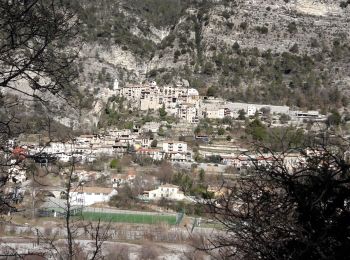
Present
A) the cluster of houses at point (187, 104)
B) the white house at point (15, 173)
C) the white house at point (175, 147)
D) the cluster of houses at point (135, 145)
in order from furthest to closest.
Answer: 1. the cluster of houses at point (187, 104)
2. the white house at point (175, 147)
3. the cluster of houses at point (135, 145)
4. the white house at point (15, 173)

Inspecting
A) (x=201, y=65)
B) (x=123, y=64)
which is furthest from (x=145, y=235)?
(x=123, y=64)

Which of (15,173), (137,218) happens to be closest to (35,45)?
(15,173)

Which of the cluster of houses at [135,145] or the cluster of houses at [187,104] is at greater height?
the cluster of houses at [187,104]

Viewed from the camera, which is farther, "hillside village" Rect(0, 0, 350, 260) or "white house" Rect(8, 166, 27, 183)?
"white house" Rect(8, 166, 27, 183)

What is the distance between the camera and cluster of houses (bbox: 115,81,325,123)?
32312mm

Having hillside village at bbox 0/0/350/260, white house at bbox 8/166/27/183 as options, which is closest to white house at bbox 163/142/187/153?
hillside village at bbox 0/0/350/260

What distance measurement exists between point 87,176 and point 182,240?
5649 mm

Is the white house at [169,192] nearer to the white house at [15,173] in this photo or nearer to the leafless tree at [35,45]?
the white house at [15,173]

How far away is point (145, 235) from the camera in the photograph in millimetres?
17062

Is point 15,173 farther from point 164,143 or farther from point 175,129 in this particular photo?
point 175,129

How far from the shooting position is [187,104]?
33000 millimetres

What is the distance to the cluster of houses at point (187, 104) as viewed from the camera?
32.3 meters

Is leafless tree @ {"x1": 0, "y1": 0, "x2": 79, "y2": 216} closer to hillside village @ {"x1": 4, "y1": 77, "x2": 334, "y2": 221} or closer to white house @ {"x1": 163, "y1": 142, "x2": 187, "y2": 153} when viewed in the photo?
hillside village @ {"x1": 4, "y1": 77, "x2": 334, "y2": 221}

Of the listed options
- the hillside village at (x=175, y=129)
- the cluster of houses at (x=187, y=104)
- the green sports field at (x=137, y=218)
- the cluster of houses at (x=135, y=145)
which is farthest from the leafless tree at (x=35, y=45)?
the cluster of houses at (x=187, y=104)
